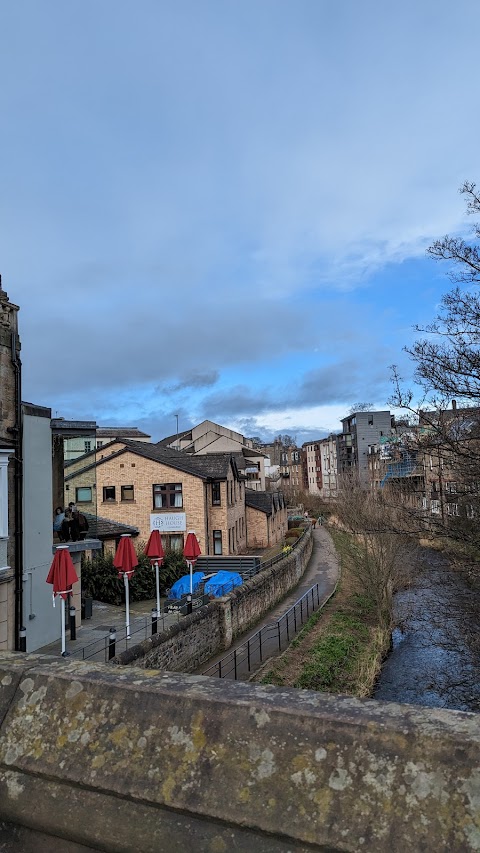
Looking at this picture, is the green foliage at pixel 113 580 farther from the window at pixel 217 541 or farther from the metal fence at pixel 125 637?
the window at pixel 217 541

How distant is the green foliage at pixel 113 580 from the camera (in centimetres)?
2605

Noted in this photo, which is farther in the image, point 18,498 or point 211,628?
point 211,628

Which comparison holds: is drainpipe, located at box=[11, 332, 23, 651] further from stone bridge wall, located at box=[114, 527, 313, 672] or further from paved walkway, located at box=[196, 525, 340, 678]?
paved walkway, located at box=[196, 525, 340, 678]

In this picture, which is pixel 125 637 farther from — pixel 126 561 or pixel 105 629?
pixel 105 629

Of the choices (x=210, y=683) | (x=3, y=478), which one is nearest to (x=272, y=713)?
(x=210, y=683)

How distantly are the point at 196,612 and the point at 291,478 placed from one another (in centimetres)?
10522

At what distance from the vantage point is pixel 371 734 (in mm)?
1673

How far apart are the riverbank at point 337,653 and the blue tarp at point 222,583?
155 inches

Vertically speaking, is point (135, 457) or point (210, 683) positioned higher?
point (135, 457)

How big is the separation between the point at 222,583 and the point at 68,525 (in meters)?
9.42

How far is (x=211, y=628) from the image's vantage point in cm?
2109

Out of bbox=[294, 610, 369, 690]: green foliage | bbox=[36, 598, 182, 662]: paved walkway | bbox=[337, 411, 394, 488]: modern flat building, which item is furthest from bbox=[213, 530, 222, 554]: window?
bbox=[337, 411, 394, 488]: modern flat building

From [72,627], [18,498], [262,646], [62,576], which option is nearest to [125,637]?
[72,627]

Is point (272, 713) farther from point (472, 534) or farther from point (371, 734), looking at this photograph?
point (472, 534)
